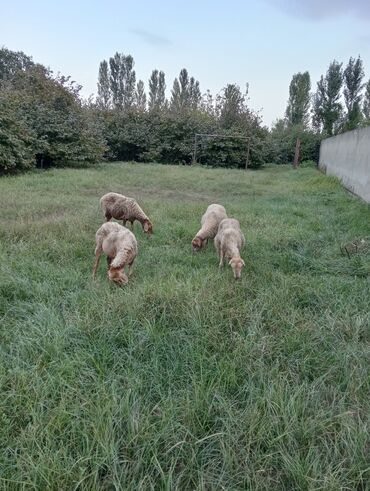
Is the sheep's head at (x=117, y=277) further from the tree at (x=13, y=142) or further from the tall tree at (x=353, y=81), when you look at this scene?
the tall tree at (x=353, y=81)

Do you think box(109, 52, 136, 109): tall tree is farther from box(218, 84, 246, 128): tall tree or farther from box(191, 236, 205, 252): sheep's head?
box(191, 236, 205, 252): sheep's head

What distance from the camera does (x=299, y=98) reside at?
38.5m

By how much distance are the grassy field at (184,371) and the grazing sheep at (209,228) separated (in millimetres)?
259

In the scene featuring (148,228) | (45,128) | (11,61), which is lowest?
(148,228)

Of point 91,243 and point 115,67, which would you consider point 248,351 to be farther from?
point 115,67

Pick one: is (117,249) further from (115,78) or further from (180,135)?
(115,78)

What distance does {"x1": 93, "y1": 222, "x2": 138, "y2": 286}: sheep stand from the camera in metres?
4.06

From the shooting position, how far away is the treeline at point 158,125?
15773 mm

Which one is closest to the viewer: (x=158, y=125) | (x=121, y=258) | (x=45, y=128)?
(x=121, y=258)

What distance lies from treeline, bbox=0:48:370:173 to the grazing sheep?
929cm

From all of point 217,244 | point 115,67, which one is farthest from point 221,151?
point 115,67

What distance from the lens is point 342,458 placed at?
6.25 feet

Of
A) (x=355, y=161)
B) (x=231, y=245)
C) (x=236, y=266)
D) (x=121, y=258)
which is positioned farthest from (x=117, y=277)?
(x=355, y=161)

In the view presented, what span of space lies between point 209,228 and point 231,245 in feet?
3.54
